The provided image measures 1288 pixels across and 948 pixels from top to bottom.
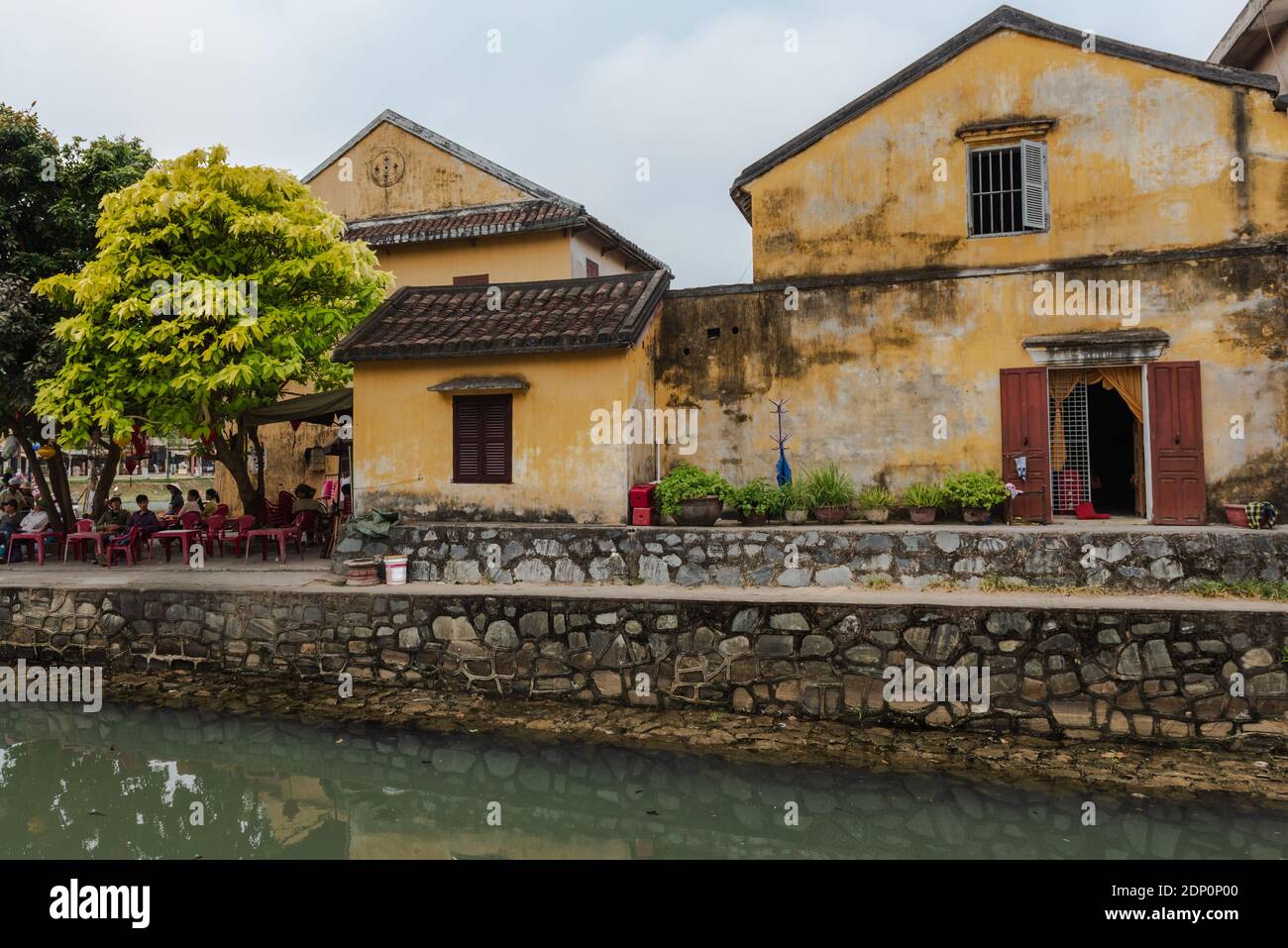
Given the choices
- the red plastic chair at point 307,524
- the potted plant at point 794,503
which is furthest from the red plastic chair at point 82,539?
the potted plant at point 794,503

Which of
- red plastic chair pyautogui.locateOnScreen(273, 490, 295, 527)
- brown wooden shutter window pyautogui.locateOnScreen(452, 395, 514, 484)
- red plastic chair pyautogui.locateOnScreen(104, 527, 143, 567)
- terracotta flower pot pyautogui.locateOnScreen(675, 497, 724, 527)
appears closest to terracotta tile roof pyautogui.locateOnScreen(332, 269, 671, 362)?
brown wooden shutter window pyautogui.locateOnScreen(452, 395, 514, 484)

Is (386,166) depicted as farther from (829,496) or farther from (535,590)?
(829,496)

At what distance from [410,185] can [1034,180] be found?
13730 mm

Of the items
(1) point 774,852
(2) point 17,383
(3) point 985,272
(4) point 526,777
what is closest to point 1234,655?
(1) point 774,852

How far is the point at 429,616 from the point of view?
9594 millimetres

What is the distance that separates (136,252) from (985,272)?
12.5m

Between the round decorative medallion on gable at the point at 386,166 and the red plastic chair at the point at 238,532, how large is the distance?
957cm

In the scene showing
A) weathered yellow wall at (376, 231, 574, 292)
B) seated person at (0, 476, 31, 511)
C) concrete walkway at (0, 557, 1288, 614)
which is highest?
weathered yellow wall at (376, 231, 574, 292)

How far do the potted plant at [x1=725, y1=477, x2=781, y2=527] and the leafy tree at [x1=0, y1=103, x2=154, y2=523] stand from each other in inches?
457

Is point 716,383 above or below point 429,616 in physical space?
above

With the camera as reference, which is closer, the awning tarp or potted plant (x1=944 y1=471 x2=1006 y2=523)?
potted plant (x1=944 y1=471 x2=1006 y2=523)

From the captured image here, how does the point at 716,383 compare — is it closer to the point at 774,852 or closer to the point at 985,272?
the point at 985,272

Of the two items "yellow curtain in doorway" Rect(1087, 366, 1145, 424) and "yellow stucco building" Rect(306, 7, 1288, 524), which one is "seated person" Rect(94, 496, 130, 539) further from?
"yellow curtain in doorway" Rect(1087, 366, 1145, 424)

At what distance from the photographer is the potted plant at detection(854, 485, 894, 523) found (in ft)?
35.9
